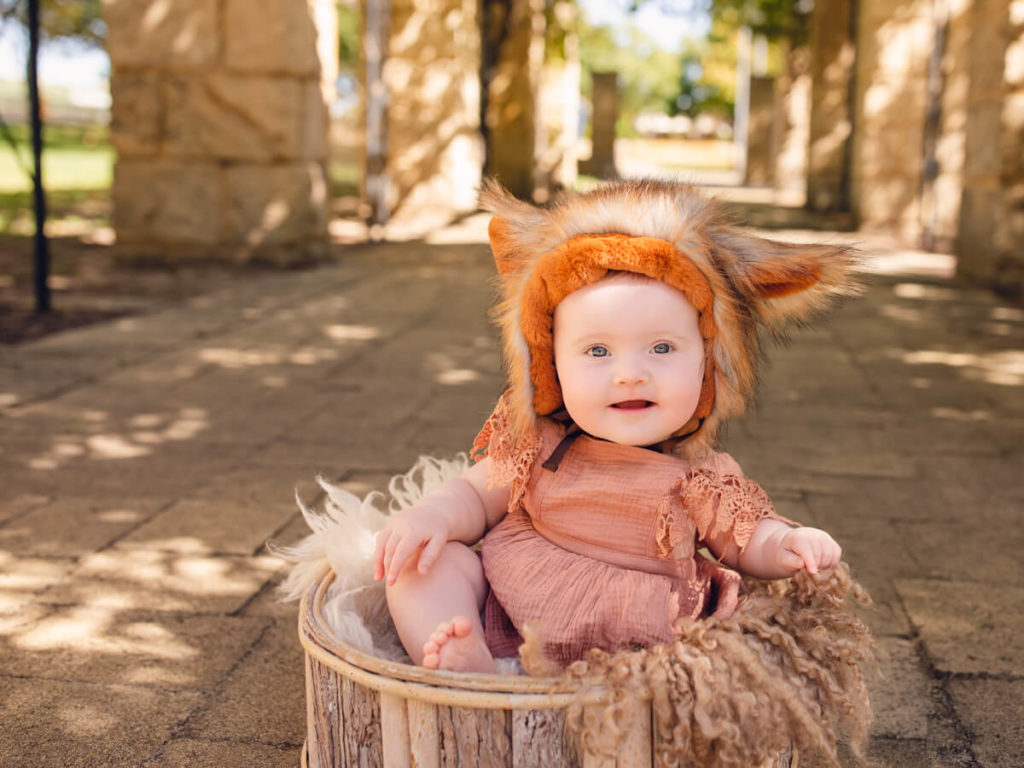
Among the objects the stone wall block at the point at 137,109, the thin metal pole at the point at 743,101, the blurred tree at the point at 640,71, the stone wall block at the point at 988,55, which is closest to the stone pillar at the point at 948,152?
the stone wall block at the point at 988,55

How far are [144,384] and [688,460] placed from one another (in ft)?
11.7

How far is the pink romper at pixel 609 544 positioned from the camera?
190 centimetres

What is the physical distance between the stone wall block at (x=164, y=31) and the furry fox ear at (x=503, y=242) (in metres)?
6.66

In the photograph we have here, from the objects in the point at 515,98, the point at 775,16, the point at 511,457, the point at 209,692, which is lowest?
the point at 209,692

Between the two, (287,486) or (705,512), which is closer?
(705,512)

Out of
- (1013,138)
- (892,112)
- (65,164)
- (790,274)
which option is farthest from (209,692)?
(65,164)

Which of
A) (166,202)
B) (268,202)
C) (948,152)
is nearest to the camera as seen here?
(166,202)

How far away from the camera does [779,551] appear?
1.92 m

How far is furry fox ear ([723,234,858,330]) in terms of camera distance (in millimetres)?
1920

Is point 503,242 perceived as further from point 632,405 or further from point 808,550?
point 808,550

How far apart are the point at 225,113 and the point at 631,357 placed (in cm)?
697

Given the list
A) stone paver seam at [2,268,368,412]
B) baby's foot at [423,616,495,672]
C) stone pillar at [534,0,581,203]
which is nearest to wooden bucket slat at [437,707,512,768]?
baby's foot at [423,616,495,672]

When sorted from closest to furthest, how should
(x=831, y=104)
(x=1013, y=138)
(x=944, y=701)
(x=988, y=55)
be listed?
(x=944, y=701) < (x=1013, y=138) < (x=988, y=55) < (x=831, y=104)

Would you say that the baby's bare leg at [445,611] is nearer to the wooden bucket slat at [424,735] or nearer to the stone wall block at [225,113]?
the wooden bucket slat at [424,735]
